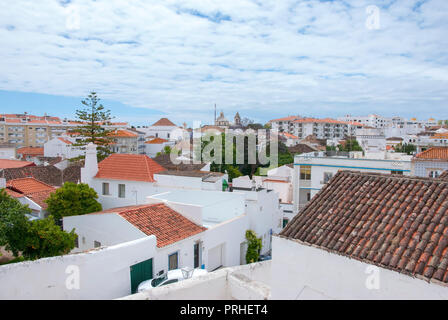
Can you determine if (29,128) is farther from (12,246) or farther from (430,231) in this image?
(430,231)

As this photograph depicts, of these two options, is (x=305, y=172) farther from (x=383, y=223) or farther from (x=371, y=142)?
(x=371, y=142)

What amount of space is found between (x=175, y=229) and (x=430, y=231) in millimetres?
7346

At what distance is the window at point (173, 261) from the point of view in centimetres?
985

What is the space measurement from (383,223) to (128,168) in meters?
15.1

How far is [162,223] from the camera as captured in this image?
10781mm

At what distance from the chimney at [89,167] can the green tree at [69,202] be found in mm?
2465

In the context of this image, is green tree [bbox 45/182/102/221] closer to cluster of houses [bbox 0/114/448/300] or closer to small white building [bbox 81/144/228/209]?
cluster of houses [bbox 0/114/448/300]

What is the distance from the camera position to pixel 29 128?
2566 inches

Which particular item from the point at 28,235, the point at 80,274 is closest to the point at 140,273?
the point at 80,274

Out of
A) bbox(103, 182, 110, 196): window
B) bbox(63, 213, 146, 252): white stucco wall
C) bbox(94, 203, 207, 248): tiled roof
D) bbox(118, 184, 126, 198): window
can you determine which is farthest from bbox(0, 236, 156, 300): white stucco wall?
bbox(103, 182, 110, 196): window

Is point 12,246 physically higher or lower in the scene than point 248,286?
lower


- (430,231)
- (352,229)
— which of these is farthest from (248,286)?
(430,231)

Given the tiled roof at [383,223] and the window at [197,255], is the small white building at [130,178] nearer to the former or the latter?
the window at [197,255]

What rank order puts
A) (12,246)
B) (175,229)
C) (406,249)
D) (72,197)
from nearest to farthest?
(406,249) < (12,246) < (175,229) < (72,197)
